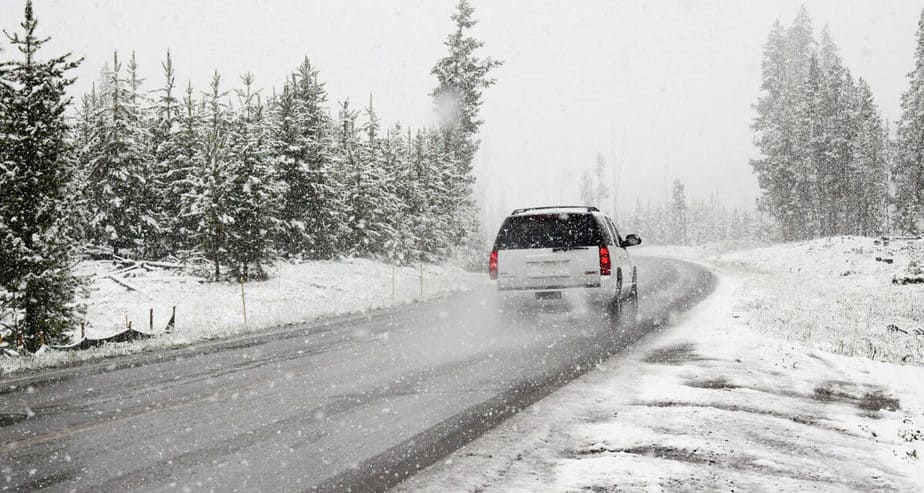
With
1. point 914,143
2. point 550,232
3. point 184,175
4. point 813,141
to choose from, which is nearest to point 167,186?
point 184,175

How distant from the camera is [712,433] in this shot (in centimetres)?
483

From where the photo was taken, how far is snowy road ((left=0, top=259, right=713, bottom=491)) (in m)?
4.27

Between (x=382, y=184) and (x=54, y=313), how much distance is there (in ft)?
68.6

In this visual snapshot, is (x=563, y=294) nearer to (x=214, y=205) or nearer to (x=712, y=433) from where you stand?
(x=712, y=433)

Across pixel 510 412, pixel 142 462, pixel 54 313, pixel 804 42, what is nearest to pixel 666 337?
pixel 510 412

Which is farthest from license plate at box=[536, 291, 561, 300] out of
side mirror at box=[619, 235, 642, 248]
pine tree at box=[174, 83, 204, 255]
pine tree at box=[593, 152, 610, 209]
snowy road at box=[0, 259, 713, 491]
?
pine tree at box=[593, 152, 610, 209]

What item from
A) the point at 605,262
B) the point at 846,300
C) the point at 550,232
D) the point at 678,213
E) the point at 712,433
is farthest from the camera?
the point at 678,213

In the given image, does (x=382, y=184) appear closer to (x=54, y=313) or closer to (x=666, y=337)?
(x=54, y=313)

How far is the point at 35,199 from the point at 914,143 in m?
48.7

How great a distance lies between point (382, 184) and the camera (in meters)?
33.8

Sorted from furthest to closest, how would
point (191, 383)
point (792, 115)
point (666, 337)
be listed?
point (792, 115) < point (666, 337) < point (191, 383)

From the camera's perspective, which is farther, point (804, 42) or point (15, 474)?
point (804, 42)

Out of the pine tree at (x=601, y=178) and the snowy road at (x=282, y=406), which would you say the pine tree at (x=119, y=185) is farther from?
the pine tree at (x=601, y=178)

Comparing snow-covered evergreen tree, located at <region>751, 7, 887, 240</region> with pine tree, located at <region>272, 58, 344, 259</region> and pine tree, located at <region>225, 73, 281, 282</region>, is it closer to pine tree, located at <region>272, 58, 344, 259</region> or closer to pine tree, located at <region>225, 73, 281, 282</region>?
pine tree, located at <region>272, 58, 344, 259</region>
